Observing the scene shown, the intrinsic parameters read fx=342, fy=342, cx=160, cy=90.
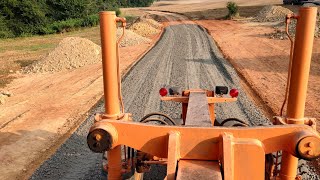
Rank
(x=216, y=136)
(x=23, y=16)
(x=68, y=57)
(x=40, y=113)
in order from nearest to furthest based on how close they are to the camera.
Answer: (x=216, y=136)
(x=40, y=113)
(x=68, y=57)
(x=23, y=16)

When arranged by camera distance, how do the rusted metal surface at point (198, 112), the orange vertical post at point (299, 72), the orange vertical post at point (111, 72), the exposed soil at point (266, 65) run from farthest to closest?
the exposed soil at point (266, 65) → the rusted metal surface at point (198, 112) → the orange vertical post at point (111, 72) → the orange vertical post at point (299, 72)

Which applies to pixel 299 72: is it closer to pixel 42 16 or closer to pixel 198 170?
pixel 198 170

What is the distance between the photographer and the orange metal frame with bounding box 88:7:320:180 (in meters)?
3.16

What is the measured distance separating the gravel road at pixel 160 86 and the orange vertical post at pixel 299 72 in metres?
2.29

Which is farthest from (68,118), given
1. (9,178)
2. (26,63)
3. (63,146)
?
(26,63)

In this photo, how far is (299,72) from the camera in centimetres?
339

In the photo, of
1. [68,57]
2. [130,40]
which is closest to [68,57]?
[68,57]

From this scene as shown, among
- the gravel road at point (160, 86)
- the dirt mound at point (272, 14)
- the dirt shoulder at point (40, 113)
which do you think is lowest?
the dirt shoulder at point (40, 113)

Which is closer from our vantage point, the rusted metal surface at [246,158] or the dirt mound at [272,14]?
the rusted metal surface at [246,158]

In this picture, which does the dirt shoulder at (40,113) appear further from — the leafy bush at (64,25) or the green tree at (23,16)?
the leafy bush at (64,25)

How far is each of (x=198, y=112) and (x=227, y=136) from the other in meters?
1.18

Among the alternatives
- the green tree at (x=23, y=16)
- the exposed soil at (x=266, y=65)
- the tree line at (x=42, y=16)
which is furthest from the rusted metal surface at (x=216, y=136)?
the green tree at (x=23, y=16)

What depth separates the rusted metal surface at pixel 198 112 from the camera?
152 inches

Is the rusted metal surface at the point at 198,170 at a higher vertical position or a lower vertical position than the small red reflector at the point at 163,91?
higher
